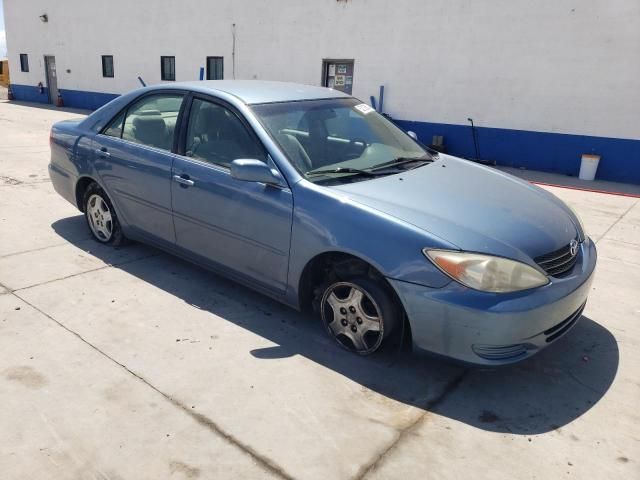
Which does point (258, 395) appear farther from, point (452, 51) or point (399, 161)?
point (452, 51)

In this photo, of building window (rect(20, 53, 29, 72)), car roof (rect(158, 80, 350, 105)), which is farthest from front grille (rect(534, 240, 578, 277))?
building window (rect(20, 53, 29, 72))

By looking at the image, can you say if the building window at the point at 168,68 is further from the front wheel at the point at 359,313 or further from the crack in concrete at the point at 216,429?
the front wheel at the point at 359,313

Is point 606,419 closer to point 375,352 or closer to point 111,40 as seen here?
point 375,352

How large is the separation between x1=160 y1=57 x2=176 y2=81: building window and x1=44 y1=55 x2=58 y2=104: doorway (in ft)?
25.7

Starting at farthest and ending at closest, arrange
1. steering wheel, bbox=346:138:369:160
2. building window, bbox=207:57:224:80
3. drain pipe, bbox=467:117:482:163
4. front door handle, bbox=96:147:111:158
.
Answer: building window, bbox=207:57:224:80 < drain pipe, bbox=467:117:482:163 < front door handle, bbox=96:147:111:158 < steering wheel, bbox=346:138:369:160

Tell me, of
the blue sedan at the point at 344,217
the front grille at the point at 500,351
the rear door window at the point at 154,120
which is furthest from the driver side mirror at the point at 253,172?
the front grille at the point at 500,351

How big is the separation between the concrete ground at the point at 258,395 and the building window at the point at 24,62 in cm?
2449

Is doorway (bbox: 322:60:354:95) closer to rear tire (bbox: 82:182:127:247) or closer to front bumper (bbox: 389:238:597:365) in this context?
rear tire (bbox: 82:182:127:247)

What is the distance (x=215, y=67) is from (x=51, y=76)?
11.3 m

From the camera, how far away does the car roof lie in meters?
3.83

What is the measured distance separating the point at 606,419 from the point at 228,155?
9.28 ft

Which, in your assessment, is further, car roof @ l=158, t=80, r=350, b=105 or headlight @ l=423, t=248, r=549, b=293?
car roof @ l=158, t=80, r=350, b=105

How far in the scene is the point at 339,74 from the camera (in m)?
13.4

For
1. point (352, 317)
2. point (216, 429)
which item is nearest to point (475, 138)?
point (352, 317)
